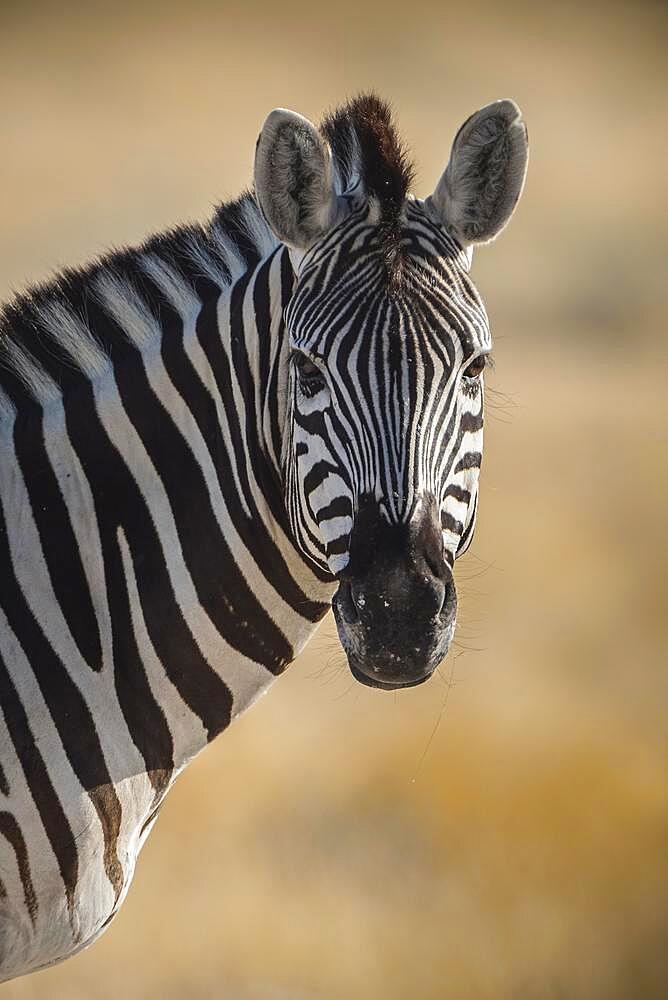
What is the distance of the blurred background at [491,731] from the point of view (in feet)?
33.3

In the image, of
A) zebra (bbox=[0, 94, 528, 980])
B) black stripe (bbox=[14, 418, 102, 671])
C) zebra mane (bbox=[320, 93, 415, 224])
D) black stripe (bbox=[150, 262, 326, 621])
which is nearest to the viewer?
zebra (bbox=[0, 94, 528, 980])

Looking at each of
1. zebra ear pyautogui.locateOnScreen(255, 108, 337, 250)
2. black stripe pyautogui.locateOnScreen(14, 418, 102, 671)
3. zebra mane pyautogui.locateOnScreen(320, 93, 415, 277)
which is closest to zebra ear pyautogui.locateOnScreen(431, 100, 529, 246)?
zebra mane pyautogui.locateOnScreen(320, 93, 415, 277)

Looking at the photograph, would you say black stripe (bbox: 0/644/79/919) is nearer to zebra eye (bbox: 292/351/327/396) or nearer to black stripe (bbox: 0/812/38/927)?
black stripe (bbox: 0/812/38/927)

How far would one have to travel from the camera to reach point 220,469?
3846 mm

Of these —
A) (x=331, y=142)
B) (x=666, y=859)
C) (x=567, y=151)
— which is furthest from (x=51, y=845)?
(x=567, y=151)

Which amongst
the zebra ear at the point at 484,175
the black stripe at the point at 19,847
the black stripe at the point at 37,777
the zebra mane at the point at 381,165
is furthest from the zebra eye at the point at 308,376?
the black stripe at the point at 19,847

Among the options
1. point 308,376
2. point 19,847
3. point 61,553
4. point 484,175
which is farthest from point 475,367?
point 19,847

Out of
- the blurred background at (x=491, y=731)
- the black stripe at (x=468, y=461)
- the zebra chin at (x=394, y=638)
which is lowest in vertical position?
the blurred background at (x=491, y=731)

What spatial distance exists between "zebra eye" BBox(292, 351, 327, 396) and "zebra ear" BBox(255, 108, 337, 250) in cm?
44

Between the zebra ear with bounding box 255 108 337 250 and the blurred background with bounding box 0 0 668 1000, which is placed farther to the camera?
the blurred background with bounding box 0 0 668 1000

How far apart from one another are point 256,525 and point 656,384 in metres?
23.7

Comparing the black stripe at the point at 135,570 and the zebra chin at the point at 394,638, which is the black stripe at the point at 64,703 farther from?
the zebra chin at the point at 394,638

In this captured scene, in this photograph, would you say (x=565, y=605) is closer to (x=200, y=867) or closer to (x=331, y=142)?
(x=200, y=867)

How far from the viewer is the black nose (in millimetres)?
3178
